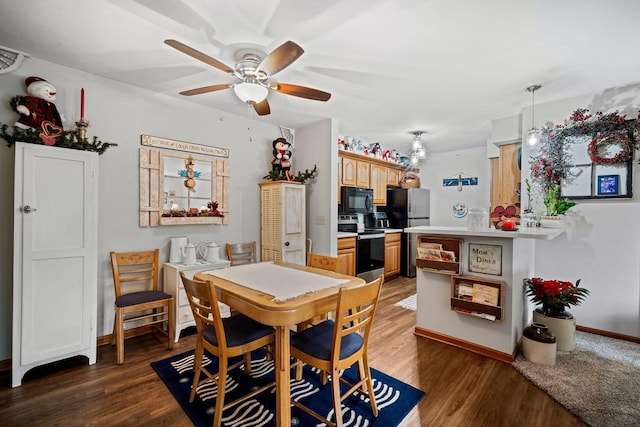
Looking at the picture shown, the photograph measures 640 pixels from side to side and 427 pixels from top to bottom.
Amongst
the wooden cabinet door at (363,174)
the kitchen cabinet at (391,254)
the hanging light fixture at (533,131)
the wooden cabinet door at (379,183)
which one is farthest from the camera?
the wooden cabinet door at (379,183)

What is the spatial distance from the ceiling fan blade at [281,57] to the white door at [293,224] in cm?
181

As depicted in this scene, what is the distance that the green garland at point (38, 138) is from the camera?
210 centimetres

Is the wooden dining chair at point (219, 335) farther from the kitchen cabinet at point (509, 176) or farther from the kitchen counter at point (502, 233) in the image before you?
the kitchen cabinet at point (509, 176)

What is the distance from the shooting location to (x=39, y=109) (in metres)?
2.29

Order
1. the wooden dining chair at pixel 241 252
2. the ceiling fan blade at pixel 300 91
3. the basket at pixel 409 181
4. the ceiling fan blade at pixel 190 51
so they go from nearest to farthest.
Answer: the ceiling fan blade at pixel 190 51, the ceiling fan blade at pixel 300 91, the wooden dining chair at pixel 241 252, the basket at pixel 409 181

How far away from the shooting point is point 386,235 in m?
5.08

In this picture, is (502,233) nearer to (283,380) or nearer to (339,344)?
(339,344)

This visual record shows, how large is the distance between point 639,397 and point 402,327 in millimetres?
A: 1728

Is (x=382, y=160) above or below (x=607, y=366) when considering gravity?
above

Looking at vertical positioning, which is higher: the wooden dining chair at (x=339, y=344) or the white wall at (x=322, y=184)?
the white wall at (x=322, y=184)

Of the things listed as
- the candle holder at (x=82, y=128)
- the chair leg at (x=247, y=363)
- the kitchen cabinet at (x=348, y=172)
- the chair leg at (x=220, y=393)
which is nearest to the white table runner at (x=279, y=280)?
the chair leg at (x=220, y=393)

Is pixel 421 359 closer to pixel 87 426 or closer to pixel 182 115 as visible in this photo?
pixel 87 426

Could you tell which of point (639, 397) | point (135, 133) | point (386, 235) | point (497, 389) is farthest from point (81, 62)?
point (639, 397)

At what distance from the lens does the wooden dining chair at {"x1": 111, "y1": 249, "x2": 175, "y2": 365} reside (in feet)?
7.94
